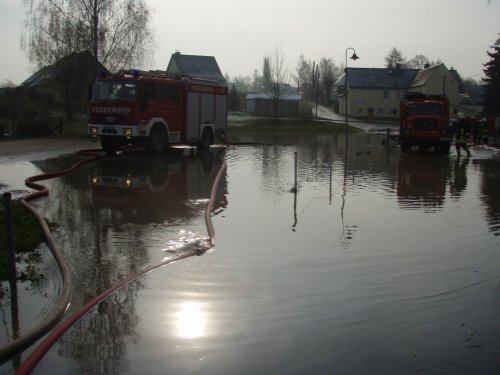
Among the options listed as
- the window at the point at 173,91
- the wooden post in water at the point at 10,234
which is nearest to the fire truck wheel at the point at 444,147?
the window at the point at 173,91

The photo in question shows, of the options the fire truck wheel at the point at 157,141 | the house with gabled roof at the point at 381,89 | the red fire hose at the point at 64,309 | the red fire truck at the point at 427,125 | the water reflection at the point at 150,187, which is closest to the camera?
the red fire hose at the point at 64,309

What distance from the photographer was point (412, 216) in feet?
32.3

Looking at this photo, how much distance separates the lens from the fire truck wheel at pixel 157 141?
1883cm

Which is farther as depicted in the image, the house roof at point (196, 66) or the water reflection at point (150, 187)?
the house roof at point (196, 66)

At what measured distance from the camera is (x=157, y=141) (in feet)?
63.1

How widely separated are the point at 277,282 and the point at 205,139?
16818 mm

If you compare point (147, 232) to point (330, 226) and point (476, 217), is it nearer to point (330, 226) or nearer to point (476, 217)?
point (330, 226)

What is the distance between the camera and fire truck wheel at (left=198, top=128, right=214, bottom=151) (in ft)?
72.7

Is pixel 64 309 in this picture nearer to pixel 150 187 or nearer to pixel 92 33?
pixel 150 187

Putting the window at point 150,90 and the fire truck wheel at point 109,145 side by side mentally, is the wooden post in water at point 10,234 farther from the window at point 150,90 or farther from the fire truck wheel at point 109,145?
the fire truck wheel at point 109,145

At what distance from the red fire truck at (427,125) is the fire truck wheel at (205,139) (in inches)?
352

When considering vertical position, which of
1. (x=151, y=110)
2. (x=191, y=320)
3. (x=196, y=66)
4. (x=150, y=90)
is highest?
(x=196, y=66)

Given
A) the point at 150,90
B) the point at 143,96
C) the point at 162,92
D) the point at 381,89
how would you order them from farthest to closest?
the point at 381,89 < the point at 162,92 < the point at 150,90 < the point at 143,96

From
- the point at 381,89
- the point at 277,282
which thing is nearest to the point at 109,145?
the point at 277,282
